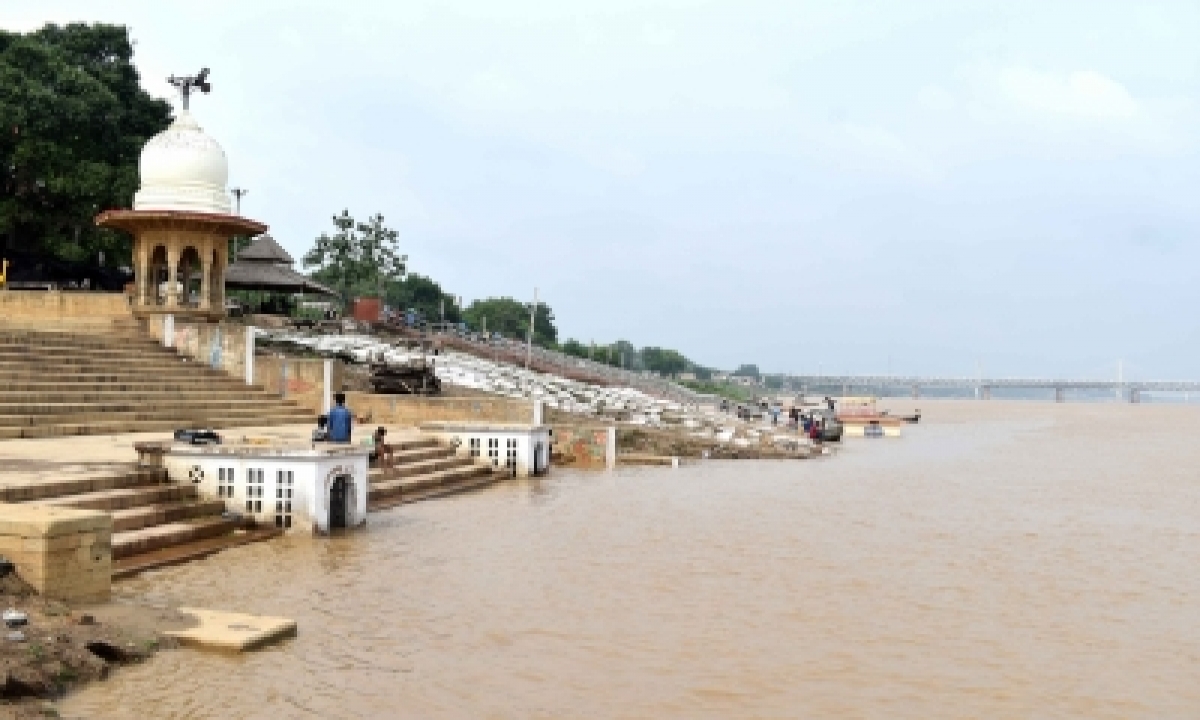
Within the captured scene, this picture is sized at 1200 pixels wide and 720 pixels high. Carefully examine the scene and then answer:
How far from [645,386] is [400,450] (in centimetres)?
→ 3011

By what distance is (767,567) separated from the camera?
12.2 metres

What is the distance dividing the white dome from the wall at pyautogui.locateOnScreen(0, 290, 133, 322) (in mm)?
2409

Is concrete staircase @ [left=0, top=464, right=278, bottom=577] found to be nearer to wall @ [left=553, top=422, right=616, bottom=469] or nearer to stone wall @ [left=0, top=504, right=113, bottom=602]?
stone wall @ [left=0, top=504, right=113, bottom=602]

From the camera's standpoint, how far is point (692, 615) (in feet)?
31.6

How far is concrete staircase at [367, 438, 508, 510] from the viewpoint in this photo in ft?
52.2

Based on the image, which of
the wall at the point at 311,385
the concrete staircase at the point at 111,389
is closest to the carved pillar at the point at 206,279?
the wall at the point at 311,385

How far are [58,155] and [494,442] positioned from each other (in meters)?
19.7

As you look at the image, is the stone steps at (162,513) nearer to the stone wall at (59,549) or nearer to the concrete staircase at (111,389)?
the stone wall at (59,549)

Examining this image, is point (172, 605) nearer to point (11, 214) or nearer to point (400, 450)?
point (400, 450)

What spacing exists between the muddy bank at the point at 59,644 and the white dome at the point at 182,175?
17.8 m

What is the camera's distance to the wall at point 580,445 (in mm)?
24188

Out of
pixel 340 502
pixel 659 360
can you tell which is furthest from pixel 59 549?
pixel 659 360

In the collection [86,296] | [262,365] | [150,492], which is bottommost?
[150,492]

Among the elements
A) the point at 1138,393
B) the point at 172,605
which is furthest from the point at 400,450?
the point at 1138,393
